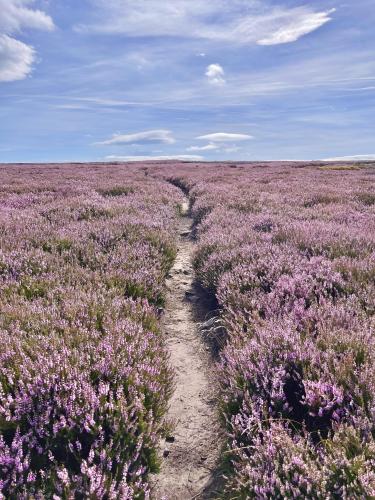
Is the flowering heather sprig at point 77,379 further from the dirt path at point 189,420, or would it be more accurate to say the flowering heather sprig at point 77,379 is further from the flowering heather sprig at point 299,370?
the flowering heather sprig at point 299,370

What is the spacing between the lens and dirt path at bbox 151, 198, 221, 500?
2717 millimetres

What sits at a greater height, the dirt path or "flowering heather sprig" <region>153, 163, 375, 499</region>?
"flowering heather sprig" <region>153, 163, 375, 499</region>

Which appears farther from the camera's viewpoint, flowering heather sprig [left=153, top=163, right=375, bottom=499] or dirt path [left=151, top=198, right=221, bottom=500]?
dirt path [left=151, top=198, right=221, bottom=500]

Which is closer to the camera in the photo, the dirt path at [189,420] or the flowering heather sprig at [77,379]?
the flowering heather sprig at [77,379]

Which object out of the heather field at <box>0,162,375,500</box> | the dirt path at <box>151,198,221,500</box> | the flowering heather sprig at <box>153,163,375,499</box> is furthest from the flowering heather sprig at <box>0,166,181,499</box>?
the flowering heather sprig at <box>153,163,375,499</box>

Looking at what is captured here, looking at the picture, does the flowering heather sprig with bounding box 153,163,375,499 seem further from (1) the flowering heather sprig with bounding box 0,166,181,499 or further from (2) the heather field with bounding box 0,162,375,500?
(1) the flowering heather sprig with bounding box 0,166,181,499

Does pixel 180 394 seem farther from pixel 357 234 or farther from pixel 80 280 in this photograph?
pixel 357 234

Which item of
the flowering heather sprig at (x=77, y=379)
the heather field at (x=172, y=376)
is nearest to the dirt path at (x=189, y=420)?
the heather field at (x=172, y=376)

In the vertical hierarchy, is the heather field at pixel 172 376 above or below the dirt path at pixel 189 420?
above

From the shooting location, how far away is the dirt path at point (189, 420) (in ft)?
8.91

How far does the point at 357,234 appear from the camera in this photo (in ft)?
22.9

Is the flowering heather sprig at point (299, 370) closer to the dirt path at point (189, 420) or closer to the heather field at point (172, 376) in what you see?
the heather field at point (172, 376)

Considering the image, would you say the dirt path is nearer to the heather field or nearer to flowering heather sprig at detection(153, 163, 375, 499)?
the heather field

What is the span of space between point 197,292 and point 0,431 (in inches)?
174
